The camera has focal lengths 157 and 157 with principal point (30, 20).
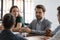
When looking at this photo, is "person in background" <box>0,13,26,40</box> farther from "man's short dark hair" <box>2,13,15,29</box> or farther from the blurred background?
the blurred background

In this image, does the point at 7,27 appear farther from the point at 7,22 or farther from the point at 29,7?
the point at 29,7

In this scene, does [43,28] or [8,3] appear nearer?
[43,28]

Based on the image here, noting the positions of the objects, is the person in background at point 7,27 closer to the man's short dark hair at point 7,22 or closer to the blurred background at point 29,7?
the man's short dark hair at point 7,22

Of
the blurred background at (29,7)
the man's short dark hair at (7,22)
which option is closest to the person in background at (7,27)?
the man's short dark hair at (7,22)

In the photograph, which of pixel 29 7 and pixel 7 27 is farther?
pixel 29 7

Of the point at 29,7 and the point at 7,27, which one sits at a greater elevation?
the point at 29,7

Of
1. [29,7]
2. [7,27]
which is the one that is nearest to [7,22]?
[7,27]

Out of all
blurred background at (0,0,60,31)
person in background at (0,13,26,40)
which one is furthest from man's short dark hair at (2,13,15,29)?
blurred background at (0,0,60,31)

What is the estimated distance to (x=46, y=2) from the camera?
5.71 meters

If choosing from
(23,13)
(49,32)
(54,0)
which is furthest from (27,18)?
(49,32)

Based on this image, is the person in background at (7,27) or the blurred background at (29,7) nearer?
the person in background at (7,27)

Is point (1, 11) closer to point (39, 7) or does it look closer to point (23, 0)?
point (23, 0)

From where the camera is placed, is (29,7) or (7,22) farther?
(29,7)

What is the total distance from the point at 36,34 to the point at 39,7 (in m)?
0.62
